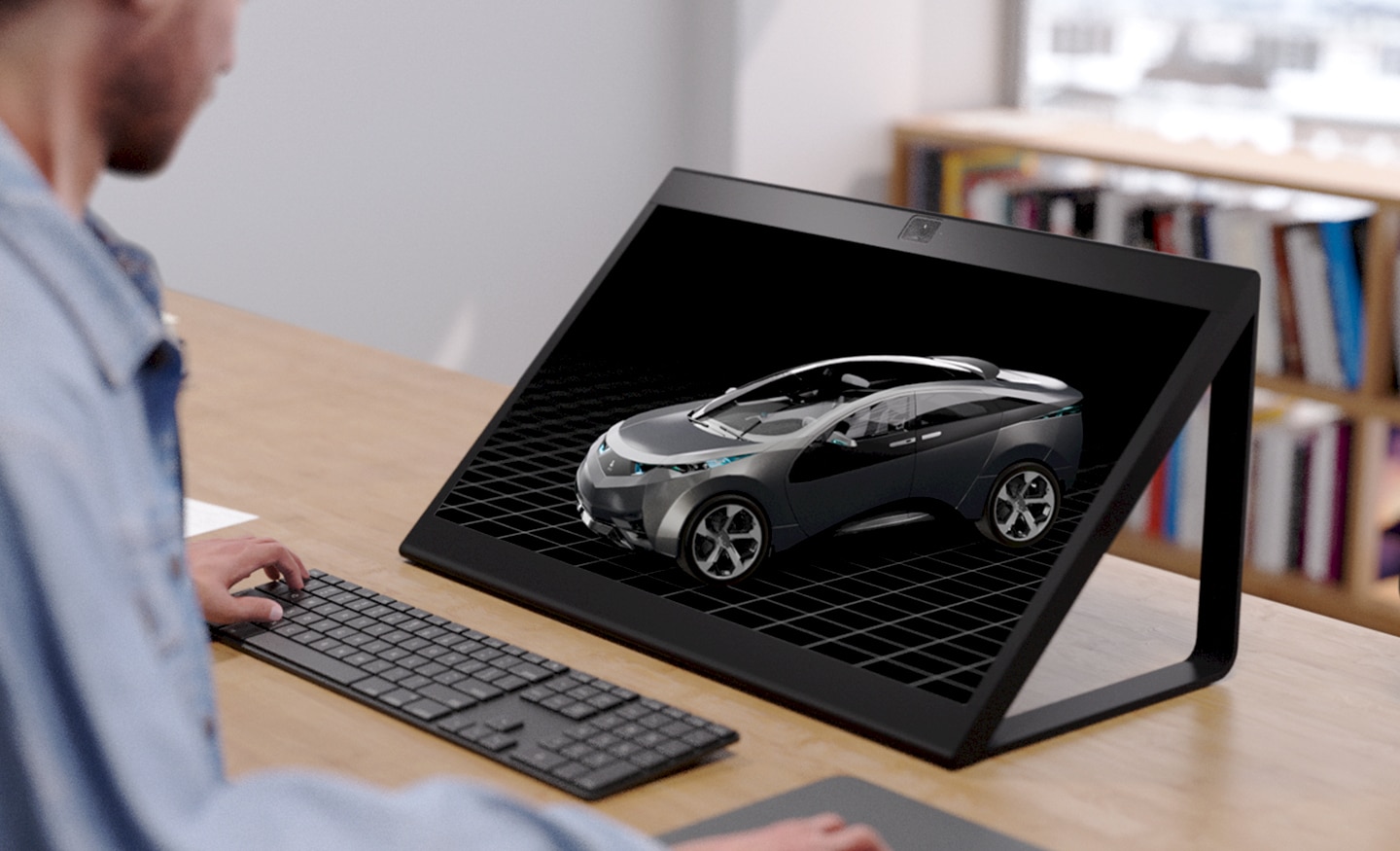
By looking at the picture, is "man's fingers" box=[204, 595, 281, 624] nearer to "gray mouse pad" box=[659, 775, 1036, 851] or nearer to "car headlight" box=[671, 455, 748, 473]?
"car headlight" box=[671, 455, 748, 473]

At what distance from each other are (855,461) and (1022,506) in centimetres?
12

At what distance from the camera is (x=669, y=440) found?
1140 millimetres

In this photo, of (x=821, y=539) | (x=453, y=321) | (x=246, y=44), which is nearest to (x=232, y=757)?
(x=821, y=539)

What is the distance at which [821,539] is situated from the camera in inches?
42.9

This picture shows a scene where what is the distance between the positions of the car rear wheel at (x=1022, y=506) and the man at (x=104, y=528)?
0.50m

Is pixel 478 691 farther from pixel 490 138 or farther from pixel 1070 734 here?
pixel 490 138

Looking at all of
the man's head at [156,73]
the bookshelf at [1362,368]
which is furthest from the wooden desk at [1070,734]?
the bookshelf at [1362,368]

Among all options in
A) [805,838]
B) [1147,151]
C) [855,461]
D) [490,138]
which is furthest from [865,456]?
[490,138]

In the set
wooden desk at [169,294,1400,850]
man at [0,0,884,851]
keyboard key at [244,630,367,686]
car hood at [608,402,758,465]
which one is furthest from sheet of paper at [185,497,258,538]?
man at [0,0,884,851]

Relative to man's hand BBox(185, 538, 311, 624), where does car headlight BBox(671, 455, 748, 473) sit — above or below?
above

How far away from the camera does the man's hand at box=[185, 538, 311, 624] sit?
1.13 metres

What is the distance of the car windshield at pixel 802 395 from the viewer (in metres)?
1.10

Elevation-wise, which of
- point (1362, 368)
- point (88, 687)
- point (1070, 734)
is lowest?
point (1362, 368)

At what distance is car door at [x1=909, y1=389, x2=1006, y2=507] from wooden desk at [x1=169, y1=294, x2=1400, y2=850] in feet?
0.45
